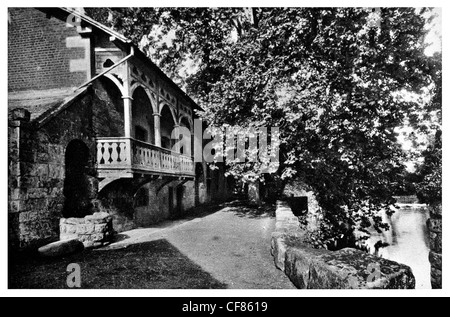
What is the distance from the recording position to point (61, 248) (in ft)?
19.7

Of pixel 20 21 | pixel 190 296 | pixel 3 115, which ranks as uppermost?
pixel 20 21

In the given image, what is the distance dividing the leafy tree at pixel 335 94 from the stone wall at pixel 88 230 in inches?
215

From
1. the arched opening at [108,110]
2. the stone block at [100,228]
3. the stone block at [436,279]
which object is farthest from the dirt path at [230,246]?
the arched opening at [108,110]

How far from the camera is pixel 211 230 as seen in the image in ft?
32.9

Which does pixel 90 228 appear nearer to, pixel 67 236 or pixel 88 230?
pixel 88 230

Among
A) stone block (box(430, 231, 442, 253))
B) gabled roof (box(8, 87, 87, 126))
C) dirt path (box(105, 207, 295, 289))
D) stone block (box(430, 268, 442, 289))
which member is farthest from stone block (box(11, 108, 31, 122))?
stone block (box(430, 268, 442, 289))

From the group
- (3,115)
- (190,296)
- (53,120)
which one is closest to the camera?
(190,296)

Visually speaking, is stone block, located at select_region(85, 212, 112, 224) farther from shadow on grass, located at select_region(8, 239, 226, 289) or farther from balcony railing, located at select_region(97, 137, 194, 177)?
balcony railing, located at select_region(97, 137, 194, 177)

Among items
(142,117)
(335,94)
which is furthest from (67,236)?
(335,94)

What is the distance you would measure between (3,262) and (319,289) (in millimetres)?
4916

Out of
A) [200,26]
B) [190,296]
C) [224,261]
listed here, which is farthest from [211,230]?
[200,26]

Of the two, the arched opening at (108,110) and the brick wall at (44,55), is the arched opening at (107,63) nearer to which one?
the arched opening at (108,110)

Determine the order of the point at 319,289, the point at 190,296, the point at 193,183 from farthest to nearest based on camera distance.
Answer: the point at 193,183 → the point at 190,296 → the point at 319,289
